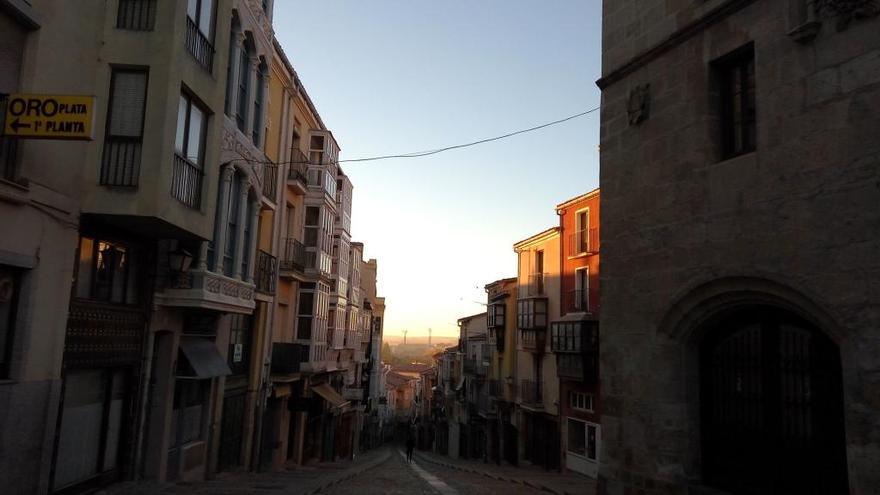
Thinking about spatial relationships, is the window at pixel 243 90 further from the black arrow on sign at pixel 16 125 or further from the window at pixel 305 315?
the window at pixel 305 315

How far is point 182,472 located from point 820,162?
12.4 meters

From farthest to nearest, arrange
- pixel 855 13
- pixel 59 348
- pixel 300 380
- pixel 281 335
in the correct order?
pixel 300 380
pixel 281 335
pixel 59 348
pixel 855 13

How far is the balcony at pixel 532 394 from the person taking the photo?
2967cm

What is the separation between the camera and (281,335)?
2042cm

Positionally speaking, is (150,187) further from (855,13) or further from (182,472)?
(855,13)

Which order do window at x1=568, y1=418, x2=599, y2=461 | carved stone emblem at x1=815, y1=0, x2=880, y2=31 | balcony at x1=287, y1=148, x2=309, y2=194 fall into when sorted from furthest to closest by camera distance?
1. window at x1=568, y1=418, x2=599, y2=461
2. balcony at x1=287, y1=148, x2=309, y2=194
3. carved stone emblem at x1=815, y1=0, x2=880, y2=31

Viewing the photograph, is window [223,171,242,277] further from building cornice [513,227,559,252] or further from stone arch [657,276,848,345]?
building cornice [513,227,559,252]

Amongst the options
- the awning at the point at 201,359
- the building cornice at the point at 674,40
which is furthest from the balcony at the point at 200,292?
the building cornice at the point at 674,40

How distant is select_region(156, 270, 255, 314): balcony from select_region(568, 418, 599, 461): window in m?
15.9

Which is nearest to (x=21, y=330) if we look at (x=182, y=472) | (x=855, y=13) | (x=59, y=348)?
(x=59, y=348)

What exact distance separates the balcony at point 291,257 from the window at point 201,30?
909cm

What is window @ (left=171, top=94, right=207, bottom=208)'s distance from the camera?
10289 mm

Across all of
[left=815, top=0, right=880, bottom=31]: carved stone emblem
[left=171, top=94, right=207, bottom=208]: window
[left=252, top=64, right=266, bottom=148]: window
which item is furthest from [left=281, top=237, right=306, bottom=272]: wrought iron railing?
[left=815, top=0, right=880, bottom=31]: carved stone emblem

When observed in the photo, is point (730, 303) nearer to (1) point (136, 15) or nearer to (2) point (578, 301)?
(1) point (136, 15)
